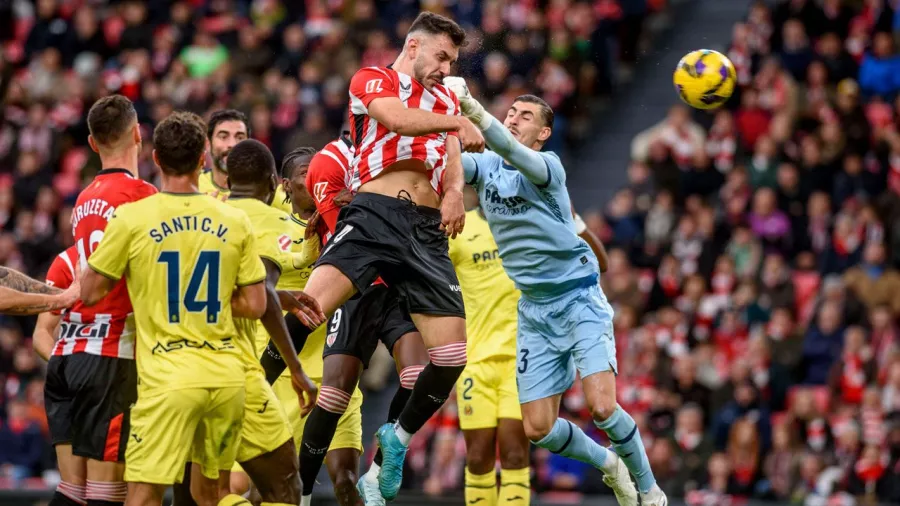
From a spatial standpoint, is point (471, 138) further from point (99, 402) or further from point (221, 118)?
point (221, 118)

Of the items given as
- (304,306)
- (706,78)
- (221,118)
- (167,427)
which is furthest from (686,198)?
(167,427)

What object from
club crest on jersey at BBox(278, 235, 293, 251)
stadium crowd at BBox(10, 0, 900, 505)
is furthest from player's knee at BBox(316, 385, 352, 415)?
stadium crowd at BBox(10, 0, 900, 505)

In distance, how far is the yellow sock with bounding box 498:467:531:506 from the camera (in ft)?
36.9

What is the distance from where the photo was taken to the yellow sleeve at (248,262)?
25.9 ft

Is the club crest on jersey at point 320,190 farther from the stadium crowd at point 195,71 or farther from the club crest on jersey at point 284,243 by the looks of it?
the stadium crowd at point 195,71

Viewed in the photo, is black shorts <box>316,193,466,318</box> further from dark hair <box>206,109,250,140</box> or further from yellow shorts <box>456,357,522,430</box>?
yellow shorts <box>456,357,522,430</box>

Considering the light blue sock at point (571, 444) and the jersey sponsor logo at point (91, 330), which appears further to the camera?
the light blue sock at point (571, 444)

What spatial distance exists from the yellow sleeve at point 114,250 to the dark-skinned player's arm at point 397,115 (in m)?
1.81

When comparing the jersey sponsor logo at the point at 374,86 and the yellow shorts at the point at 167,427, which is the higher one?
the jersey sponsor logo at the point at 374,86

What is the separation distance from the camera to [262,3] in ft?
79.0

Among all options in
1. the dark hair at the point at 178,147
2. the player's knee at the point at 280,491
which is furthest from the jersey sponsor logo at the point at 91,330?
the player's knee at the point at 280,491

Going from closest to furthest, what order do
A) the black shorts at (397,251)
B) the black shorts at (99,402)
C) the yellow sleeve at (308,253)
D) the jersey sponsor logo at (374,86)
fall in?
the black shorts at (99,402)
the jersey sponsor logo at (374,86)
the black shorts at (397,251)
the yellow sleeve at (308,253)

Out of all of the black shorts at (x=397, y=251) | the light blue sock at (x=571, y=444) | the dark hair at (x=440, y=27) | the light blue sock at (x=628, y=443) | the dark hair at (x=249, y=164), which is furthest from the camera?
the light blue sock at (x=571, y=444)

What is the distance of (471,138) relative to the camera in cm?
849
